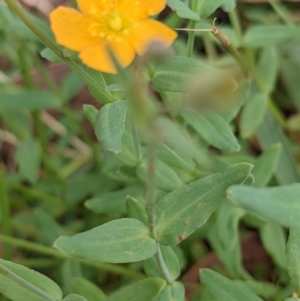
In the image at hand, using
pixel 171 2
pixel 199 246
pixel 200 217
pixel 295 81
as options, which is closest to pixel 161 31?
pixel 171 2

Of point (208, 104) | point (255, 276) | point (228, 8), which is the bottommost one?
point (255, 276)

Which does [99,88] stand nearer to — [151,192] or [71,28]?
[71,28]

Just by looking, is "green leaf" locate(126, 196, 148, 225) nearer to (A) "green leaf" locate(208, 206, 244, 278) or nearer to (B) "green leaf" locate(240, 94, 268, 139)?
(A) "green leaf" locate(208, 206, 244, 278)

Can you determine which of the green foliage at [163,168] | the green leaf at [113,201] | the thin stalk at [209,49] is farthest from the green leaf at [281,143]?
the green leaf at [113,201]

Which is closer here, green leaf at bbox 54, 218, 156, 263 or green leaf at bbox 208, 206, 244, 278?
green leaf at bbox 54, 218, 156, 263

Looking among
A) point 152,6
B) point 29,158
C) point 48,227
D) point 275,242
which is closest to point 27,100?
point 29,158

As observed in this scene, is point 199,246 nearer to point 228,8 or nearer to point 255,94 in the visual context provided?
point 255,94

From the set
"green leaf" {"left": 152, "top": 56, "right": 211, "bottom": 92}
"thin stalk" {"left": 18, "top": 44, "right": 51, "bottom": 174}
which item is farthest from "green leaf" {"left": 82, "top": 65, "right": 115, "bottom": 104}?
"thin stalk" {"left": 18, "top": 44, "right": 51, "bottom": 174}
